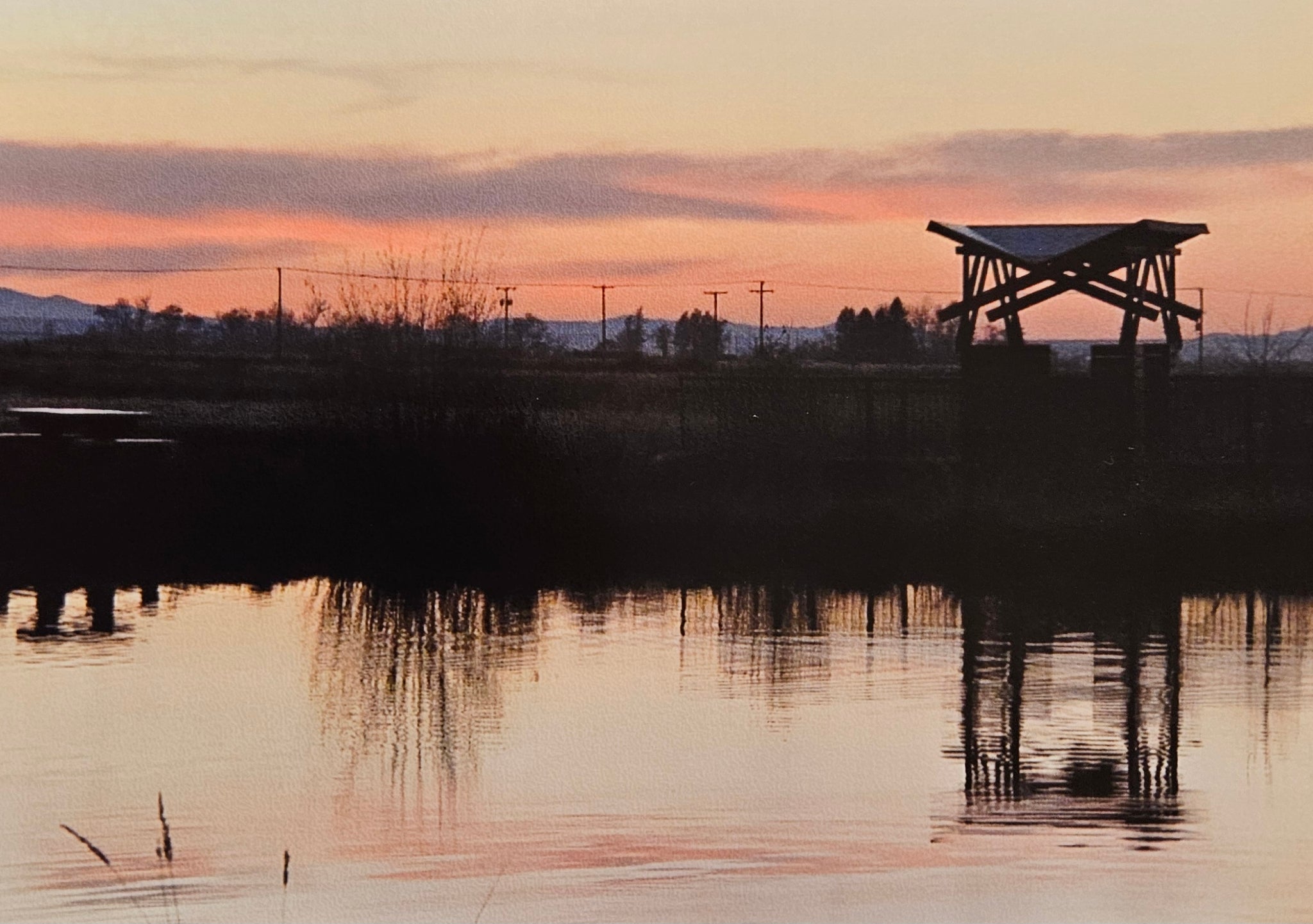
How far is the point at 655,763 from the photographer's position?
10359 millimetres

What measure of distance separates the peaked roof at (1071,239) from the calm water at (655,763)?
8929mm

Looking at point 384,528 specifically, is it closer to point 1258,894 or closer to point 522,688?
point 522,688

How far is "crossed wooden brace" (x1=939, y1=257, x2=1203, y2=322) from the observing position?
80.8ft

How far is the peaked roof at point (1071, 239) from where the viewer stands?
23922mm

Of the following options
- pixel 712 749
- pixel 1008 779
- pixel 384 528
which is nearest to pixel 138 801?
pixel 712 749

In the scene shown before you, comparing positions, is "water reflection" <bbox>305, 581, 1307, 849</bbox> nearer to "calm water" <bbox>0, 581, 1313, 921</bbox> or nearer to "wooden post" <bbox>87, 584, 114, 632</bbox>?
"calm water" <bbox>0, 581, 1313, 921</bbox>

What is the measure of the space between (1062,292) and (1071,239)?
728mm

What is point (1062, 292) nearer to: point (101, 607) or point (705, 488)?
point (705, 488)

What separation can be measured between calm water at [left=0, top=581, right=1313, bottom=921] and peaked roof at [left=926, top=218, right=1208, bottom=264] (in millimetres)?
8929

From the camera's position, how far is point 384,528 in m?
21.3

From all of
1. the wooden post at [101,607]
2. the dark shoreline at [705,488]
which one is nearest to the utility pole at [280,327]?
the dark shoreline at [705,488]

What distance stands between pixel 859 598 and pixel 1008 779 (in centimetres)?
709

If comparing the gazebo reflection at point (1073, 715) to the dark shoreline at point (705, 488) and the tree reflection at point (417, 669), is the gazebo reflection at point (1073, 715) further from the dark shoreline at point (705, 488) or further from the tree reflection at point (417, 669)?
the tree reflection at point (417, 669)

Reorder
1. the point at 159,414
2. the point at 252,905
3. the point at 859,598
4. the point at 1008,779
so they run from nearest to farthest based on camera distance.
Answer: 1. the point at 252,905
2. the point at 1008,779
3. the point at 859,598
4. the point at 159,414
